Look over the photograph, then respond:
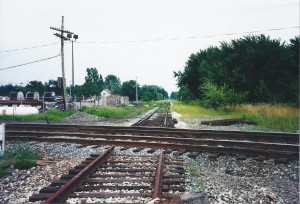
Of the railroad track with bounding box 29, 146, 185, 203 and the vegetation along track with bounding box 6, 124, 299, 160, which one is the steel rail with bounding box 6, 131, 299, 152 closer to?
the vegetation along track with bounding box 6, 124, 299, 160

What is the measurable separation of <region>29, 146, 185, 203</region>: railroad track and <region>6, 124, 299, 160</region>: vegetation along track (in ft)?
6.16

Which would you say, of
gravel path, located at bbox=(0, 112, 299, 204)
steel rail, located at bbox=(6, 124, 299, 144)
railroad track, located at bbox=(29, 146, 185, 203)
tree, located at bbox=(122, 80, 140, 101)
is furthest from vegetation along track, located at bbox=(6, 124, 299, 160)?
tree, located at bbox=(122, 80, 140, 101)

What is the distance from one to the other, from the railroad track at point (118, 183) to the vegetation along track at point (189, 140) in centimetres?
188

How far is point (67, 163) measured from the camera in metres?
6.77

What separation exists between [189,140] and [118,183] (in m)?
4.79

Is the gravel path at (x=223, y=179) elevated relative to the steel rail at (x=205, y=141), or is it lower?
lower

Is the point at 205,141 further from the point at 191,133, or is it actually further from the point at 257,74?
the point at 257,74

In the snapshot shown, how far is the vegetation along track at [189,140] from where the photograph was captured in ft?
26.3

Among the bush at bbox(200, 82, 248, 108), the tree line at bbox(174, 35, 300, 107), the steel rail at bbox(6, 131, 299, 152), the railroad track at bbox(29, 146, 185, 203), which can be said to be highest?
the tree line at bbox(174, 35, 300, 107)

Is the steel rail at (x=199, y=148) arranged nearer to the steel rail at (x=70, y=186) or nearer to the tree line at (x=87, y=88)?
the steel rail at (x=70, y=186)

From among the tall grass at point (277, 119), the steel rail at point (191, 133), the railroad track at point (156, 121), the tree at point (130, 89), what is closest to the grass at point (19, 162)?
the steel rail at point (191, 133)

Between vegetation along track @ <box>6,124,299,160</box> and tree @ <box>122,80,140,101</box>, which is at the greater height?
tree @ <box>122,80,140,101</box>

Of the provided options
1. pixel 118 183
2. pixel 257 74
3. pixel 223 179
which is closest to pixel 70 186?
pixel 118 183

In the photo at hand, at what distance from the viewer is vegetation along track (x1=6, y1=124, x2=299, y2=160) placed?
26.3 ft
